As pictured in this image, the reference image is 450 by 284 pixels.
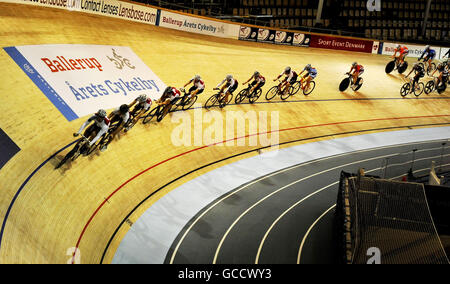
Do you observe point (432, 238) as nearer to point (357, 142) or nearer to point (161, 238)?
point (161, 238)

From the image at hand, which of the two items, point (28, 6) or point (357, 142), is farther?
point (357, 142)

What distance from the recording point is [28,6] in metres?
12.8

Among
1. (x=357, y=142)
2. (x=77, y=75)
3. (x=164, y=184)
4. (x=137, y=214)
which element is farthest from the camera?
(x=357, y=142)

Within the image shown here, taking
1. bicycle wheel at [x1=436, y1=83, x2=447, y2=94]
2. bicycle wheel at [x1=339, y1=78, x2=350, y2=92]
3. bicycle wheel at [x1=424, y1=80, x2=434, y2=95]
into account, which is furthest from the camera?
bicycle wheel at [x1=436, y1=83, x2=447, y2=94]

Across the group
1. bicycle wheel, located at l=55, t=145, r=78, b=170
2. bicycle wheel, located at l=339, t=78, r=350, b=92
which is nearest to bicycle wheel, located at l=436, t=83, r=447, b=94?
bicycle wheel, located at l=339, t=78, r=350, b=92

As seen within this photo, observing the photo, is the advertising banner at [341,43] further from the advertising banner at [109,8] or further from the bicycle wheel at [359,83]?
the advertising banner at [109,8]

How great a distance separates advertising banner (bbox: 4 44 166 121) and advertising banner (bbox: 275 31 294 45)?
8.67m

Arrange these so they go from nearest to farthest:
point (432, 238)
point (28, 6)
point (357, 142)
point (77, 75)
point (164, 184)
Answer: point (432, 238)
point (164, 184)
point (77, 75)
point (28, 6)
point (357, 142)

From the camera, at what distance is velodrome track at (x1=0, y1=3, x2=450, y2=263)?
7555mm

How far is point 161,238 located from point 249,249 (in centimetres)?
163

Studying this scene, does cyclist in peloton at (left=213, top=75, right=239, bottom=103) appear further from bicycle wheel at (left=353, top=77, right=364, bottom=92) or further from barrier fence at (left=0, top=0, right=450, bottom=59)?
bicycle wheel at (left=353, top=77, right=364, bottom=92)

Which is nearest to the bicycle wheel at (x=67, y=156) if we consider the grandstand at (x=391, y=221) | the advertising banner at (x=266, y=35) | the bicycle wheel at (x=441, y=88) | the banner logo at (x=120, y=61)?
the banner logo at (x=120, y=61)
